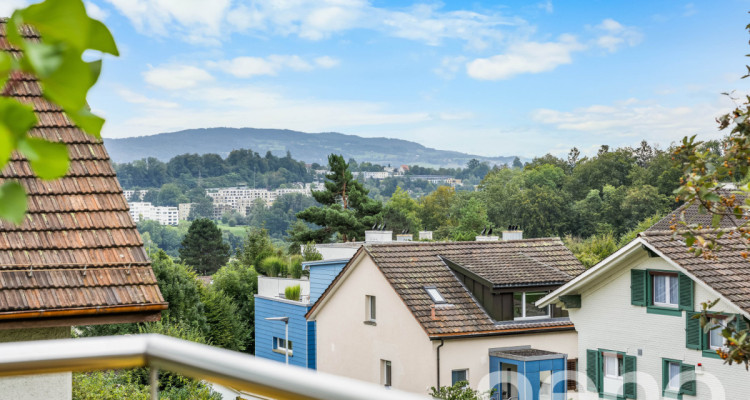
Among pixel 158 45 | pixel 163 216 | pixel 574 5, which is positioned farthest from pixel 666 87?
pixel 158 45

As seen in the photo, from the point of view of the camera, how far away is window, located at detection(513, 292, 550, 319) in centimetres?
2345

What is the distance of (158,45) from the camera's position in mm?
189500

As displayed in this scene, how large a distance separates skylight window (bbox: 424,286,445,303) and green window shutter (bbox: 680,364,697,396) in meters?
7.02

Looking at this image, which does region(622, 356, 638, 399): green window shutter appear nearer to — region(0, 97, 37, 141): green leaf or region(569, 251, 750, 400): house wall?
region(569, 251, 750, 400): house wall

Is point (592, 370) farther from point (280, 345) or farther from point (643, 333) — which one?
point (280, 345)

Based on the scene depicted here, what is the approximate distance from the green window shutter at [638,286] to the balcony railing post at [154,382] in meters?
18.7

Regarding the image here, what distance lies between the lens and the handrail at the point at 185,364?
31.3 inches

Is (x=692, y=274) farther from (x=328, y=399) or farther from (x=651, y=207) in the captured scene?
(x=651, y=207)

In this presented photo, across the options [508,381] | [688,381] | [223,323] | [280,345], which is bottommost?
[280,345]

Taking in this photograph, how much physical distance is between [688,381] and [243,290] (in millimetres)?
23976

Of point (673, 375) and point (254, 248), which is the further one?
point (254, 248)

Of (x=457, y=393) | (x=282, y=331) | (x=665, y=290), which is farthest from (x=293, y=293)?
(x=665, y=290)

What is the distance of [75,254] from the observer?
191 inches

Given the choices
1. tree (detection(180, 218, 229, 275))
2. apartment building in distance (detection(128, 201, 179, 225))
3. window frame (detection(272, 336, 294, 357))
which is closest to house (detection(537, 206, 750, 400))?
window frame (detection(272, 336, 294, 357))
